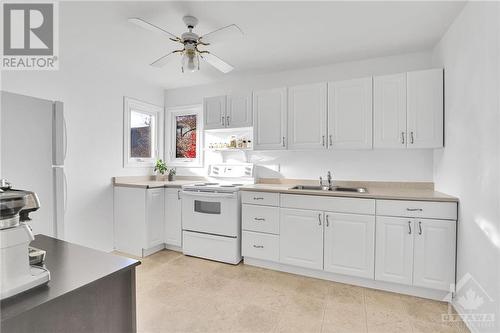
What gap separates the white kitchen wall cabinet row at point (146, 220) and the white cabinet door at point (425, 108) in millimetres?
2878

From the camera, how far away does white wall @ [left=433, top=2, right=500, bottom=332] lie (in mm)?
1612

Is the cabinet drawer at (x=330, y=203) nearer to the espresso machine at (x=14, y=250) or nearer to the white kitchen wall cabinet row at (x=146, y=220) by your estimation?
the white kitchen wall cabinet row at (x=146, y=220)

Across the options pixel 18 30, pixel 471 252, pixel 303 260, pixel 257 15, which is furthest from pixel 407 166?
pixel 18 30

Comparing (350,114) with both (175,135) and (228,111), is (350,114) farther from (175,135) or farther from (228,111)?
(175,135)

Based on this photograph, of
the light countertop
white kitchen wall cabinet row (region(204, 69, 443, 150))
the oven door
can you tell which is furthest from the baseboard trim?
white kitchen wall cabinet row (region(204, 69, 443, 150))

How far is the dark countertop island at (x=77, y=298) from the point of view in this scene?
2.26ft

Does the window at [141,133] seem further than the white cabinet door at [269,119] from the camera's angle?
Yes

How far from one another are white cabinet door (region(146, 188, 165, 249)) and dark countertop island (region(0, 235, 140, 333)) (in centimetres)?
220

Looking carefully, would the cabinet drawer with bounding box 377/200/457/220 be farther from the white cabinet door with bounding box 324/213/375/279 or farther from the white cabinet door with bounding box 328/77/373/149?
the white cabinet door with bounding box 328/77/373/149

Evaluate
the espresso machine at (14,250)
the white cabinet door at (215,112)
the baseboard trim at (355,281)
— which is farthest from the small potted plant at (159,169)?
the espresso machine at (14,250)

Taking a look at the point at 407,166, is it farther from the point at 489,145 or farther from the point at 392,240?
the point at 489,145

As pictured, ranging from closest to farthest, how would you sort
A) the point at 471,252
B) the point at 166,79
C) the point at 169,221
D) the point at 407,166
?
the point at 471,252
the point at 407,166
the point at 169,221
the point at 166,79

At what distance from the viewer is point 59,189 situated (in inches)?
76.1

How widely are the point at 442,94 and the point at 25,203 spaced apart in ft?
10.3
